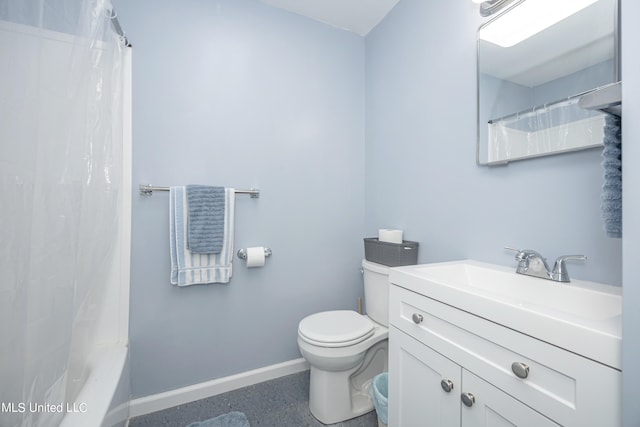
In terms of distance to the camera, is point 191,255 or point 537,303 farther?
point 191,255

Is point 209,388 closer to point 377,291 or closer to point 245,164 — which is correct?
point 377,291

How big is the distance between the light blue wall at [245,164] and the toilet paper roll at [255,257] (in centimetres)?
10

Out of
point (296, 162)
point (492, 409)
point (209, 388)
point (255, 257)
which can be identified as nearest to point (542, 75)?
point (492, 409)

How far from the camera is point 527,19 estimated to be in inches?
41.4

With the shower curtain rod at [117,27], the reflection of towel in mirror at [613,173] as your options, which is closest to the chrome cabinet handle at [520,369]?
the reflection of towel in mirror at [613,173]

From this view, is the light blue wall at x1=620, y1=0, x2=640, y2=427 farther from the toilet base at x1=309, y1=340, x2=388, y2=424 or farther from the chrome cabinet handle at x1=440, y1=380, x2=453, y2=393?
the toilet base at x1=309, y1=340, x2=388, y2=424

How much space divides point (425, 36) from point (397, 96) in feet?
1.10

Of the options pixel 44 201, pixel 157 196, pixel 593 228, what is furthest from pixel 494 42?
pixel 157 196

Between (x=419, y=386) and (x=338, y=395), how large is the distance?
2.04ft

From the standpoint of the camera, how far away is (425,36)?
4.90 feet

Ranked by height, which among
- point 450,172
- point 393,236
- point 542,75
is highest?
point 542,75

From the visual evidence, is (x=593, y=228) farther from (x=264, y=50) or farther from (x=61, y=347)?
(x=264, y=50)

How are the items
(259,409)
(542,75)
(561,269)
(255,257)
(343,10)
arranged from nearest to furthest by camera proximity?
(561,269)
(542,75)
(259,409)
(255,257)
(343,10)

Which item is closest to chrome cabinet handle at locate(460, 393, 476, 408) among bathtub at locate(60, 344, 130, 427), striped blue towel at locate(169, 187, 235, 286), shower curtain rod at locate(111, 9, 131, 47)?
bathtub at locate(60, 344, 130, 427)
